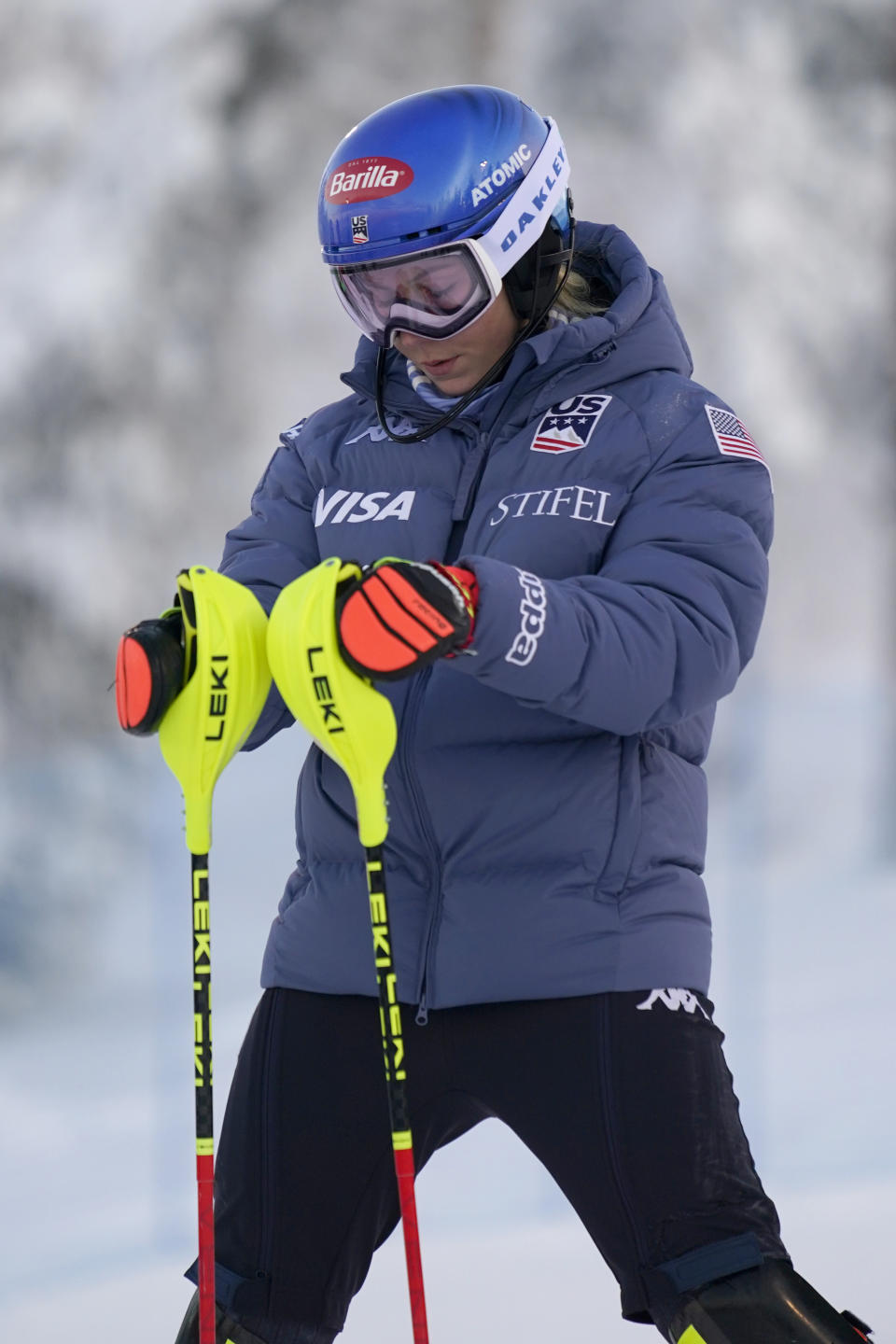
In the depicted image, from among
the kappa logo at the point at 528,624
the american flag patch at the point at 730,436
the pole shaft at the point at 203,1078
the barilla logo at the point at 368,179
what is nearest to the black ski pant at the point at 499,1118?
the pole shaft at the point at 203,1078

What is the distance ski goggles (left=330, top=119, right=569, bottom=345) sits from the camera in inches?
56.1

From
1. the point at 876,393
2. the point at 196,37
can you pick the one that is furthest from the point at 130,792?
the point at 876,393

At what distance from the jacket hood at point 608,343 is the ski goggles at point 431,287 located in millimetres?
61

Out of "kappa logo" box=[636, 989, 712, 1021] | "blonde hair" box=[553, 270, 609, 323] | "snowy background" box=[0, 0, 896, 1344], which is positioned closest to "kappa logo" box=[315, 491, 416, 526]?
"blonde hair" box=[553, 270, 609, 323]

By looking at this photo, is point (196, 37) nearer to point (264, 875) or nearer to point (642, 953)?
point (264, 875)

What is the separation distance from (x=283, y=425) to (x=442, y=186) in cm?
264

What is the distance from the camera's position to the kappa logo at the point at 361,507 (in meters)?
1.47

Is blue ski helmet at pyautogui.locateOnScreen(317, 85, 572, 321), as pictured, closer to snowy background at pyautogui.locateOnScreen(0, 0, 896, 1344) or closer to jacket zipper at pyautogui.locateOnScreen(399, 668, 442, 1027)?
jacket zipper at pyautogui.locateOnScreen(399, 668, 442, 1027)

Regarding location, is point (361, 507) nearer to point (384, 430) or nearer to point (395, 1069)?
point (384, 430)

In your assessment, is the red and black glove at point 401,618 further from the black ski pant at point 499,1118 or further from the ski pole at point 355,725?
the black ski pant at point 499,1118

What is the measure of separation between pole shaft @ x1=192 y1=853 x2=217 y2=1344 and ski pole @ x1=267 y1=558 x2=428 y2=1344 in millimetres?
129

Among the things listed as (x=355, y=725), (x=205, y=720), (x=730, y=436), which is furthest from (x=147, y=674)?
(x=730, y=436)

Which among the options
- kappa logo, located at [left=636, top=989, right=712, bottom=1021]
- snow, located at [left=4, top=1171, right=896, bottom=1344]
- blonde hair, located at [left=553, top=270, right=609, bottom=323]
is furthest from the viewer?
snow, located at [left=4, top=1171, right=896, bottom=1344]

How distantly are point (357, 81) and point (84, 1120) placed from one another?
252 cm
